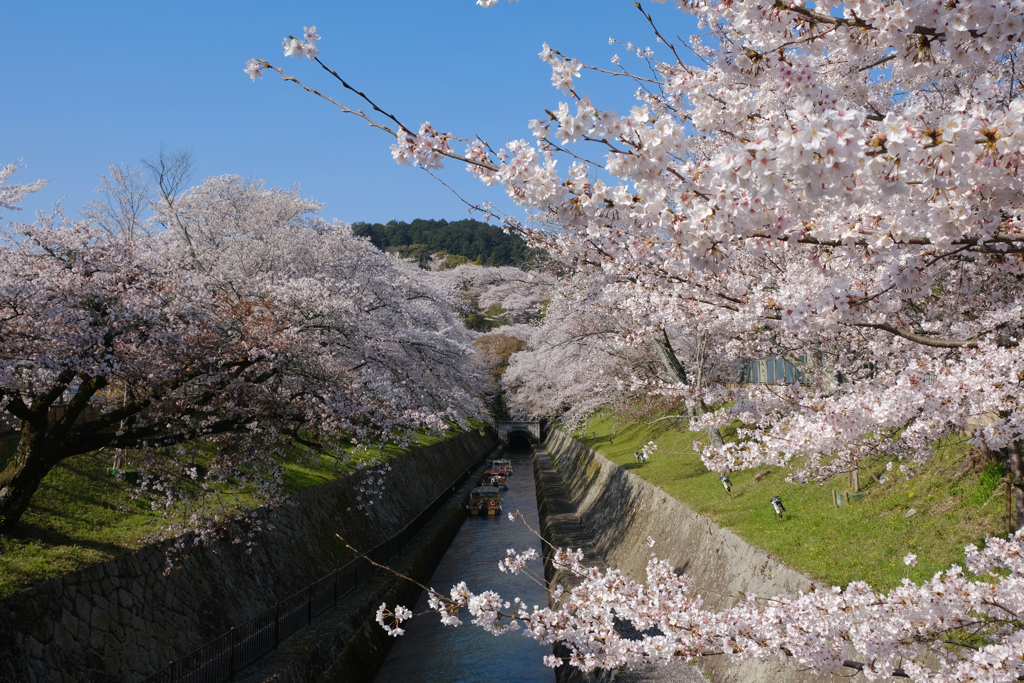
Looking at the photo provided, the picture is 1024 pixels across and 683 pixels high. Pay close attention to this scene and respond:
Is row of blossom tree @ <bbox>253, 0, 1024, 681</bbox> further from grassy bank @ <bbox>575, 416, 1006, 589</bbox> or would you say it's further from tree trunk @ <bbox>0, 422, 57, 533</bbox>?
tree trunk @ <bbox>0, 422, 57, 533</bbox>

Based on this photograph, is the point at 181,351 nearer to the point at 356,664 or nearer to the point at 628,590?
the point at 356,664

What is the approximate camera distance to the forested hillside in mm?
102125

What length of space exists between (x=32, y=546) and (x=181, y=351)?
371 centimetres

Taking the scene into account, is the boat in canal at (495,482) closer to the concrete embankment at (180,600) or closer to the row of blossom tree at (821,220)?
the concrete embankment at (180,600)

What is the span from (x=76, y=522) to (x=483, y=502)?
2154 centimetres

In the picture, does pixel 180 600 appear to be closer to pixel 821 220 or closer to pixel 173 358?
pixel 173 358

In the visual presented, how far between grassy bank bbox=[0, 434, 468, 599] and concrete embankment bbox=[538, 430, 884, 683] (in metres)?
9.28

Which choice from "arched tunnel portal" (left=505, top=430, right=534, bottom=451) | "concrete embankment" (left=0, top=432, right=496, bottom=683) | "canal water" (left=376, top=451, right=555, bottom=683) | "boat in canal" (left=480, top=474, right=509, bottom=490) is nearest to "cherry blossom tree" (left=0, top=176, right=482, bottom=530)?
"concrete embankment" (left=0, top=432, right=496, bottom=683)

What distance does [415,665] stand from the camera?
14.2m

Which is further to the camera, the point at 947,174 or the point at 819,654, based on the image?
the point at 819,654

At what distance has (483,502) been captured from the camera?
3109cm

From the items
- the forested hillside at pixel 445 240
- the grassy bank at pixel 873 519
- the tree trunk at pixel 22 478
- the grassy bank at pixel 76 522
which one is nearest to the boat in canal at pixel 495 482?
the grassy bank at pixel 873 519

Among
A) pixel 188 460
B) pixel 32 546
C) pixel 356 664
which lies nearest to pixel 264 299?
pixel 188 460

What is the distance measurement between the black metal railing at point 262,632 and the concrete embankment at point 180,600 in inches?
17.4
